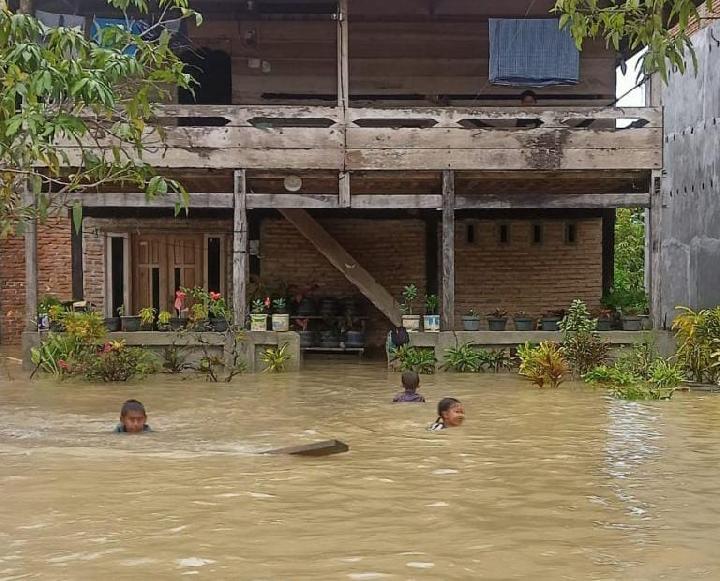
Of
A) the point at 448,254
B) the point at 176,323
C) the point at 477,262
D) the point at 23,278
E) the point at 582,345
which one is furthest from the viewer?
the point at 23,278

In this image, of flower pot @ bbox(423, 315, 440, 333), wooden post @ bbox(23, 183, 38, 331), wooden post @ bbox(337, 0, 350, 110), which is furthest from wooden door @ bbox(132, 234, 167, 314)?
flower pot @ bbox(423, 315, 440, 333)

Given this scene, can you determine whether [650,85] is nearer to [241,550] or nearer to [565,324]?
[565,324]

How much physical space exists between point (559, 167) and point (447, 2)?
3.82 metres

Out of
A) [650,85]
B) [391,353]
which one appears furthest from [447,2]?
[391,353]

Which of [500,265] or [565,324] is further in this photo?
[500,265]

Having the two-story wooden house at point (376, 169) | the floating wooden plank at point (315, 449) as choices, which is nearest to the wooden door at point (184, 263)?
the two-story wooden house at point (376, 169)

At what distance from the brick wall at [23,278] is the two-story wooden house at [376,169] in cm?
13

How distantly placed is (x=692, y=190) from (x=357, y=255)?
633 centimetres

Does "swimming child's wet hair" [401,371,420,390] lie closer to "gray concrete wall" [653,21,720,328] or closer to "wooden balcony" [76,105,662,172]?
"wooden balcony" [76,105,662,172]

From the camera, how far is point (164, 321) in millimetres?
13383

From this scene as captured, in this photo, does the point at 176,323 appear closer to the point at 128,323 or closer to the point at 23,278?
the point at 128,323

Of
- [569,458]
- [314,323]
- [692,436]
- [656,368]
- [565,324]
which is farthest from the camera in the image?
[314,323]

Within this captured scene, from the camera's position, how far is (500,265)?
1688cm

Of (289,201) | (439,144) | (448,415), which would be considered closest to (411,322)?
(289,201)
